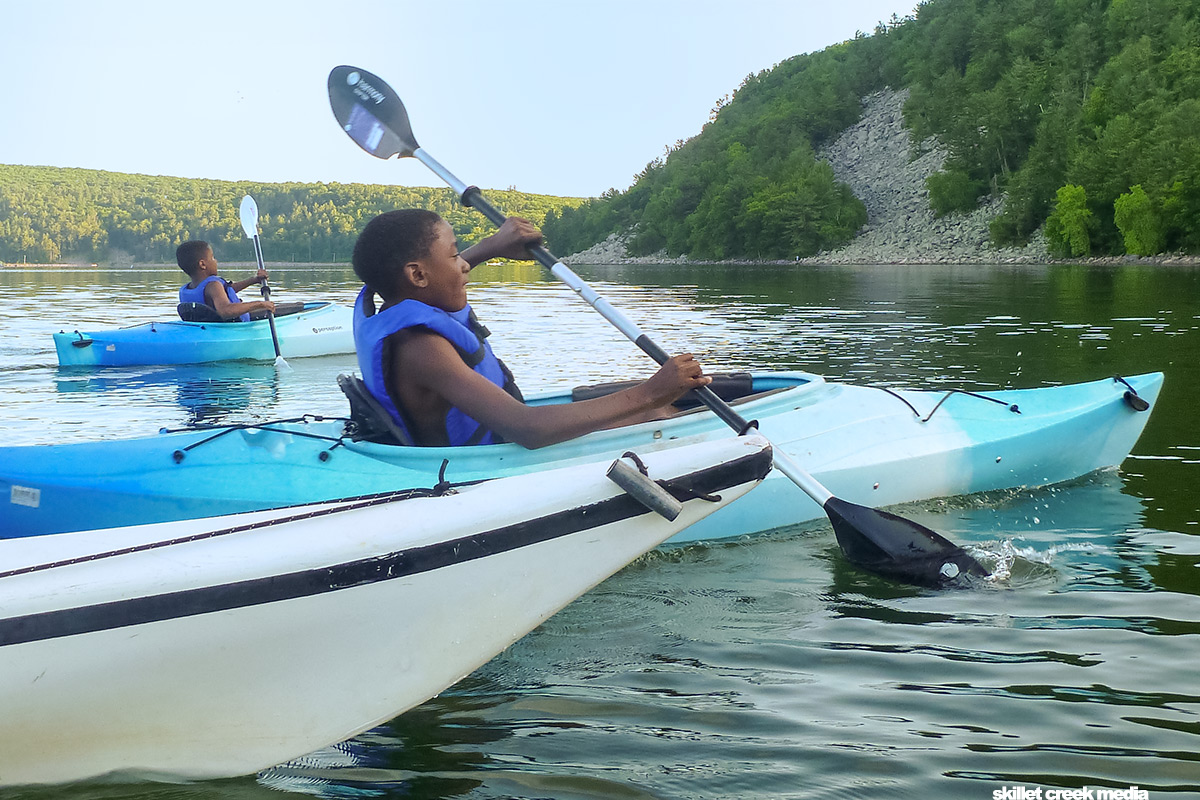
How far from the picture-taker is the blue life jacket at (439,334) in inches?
143

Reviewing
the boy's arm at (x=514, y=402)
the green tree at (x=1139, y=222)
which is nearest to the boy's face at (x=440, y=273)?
the boy's arm at (x=514, y=402)

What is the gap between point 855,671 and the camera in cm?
328

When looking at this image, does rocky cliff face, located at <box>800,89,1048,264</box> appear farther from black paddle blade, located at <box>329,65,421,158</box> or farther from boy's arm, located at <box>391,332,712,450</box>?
boy's arm, located at <box>391,332,712,450</box>

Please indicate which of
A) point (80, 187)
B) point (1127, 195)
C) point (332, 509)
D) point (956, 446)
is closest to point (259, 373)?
point (956, 446)

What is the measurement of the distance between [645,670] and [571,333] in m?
14.0

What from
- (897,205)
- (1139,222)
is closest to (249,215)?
(1139,222)

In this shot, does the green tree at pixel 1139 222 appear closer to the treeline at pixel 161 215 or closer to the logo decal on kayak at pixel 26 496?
the treeline at pixel 161 215

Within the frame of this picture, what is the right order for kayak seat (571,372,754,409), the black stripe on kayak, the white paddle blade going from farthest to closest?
the white paddle blade
kayak seat (571,372,754,409)
the black stripe on kayak

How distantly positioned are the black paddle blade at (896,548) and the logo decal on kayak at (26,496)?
321 centimetres

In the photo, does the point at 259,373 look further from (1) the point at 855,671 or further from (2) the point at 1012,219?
(2) the point at 1012,219

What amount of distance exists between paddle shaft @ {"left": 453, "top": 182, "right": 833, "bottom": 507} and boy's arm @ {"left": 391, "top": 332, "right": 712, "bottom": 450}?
354mm

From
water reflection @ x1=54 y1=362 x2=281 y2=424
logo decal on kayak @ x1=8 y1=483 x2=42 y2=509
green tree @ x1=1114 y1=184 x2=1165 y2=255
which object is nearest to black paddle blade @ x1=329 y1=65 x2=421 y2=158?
logo decal on kayak @ x1=8 y1=483 x2=42 y2=509

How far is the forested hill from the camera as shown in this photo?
176 ft

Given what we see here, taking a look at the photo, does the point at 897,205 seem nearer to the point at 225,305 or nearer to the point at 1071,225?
the point at 1071,225
